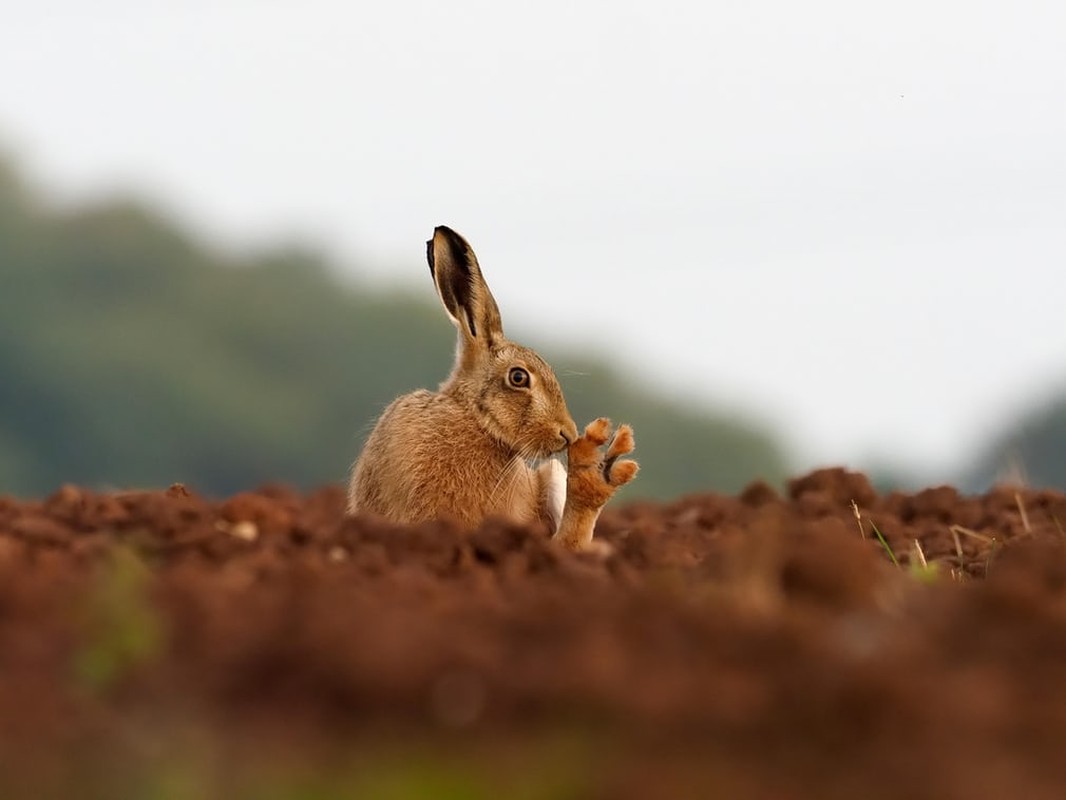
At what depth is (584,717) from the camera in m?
3.05

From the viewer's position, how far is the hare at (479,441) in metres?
A: 6.51

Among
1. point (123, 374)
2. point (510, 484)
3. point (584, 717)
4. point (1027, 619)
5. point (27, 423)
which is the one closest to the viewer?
point (584, 717)

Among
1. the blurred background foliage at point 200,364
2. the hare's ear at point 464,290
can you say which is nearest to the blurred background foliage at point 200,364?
the blurred background foliage at point 200,364

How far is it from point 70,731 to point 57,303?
26.7 m

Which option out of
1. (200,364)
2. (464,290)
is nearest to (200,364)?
(200,364)

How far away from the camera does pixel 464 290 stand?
6.87 metres

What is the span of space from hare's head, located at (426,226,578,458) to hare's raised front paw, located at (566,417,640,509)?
324 mm

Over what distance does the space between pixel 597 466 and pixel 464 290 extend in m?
1.03

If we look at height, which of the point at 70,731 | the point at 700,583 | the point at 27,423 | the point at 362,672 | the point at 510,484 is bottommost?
the point at 70,731

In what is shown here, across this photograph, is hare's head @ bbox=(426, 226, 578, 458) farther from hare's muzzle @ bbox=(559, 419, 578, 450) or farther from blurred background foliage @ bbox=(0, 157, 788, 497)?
blurred background foliage @ bbox=(0, 157, 788, 497)

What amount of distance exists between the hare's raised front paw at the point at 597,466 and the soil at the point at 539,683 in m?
1.46

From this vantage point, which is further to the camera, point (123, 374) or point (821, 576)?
point (123, 374)

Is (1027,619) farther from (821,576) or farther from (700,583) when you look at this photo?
(700,583)

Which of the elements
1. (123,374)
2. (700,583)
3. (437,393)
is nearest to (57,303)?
(123,374)
